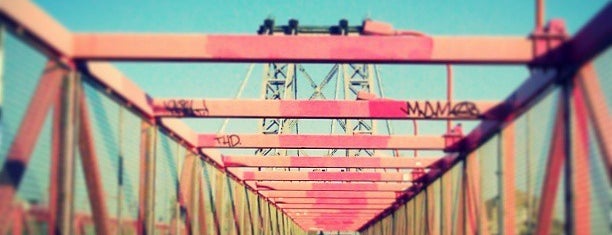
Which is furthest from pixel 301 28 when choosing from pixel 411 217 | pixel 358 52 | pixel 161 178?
pixel 358 52

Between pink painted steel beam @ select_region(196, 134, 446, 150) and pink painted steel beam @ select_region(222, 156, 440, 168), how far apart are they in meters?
1.99

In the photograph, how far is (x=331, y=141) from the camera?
36.2ft

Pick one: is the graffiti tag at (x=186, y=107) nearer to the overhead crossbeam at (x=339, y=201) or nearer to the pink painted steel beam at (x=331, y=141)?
the pink painted steel beam at (x=331, y=141)

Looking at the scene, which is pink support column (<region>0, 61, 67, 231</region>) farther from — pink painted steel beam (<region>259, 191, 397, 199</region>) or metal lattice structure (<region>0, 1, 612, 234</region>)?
pink painted steel beam (<region>259, 191, 397, 199</region>)

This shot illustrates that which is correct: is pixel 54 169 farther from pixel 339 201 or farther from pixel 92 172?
pixel 339 201

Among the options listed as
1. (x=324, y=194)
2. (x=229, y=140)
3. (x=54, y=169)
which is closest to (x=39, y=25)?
(x=54, y=169)

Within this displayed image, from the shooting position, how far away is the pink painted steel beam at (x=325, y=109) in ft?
26.6

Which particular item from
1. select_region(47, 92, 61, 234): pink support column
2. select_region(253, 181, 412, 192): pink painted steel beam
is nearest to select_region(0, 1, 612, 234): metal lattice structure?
select_region(47, 92, 61, 234): pink support column

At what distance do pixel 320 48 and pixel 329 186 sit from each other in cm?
1151

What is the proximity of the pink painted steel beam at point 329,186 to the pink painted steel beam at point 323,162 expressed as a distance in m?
3.47

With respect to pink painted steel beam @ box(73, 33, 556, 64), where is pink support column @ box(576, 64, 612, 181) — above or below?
below

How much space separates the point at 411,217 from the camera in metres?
16.3

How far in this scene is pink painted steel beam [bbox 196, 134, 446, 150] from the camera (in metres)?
10.7

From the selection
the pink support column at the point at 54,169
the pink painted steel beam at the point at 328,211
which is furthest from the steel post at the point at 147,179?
the pink painted steel beam at the point at 328,211
